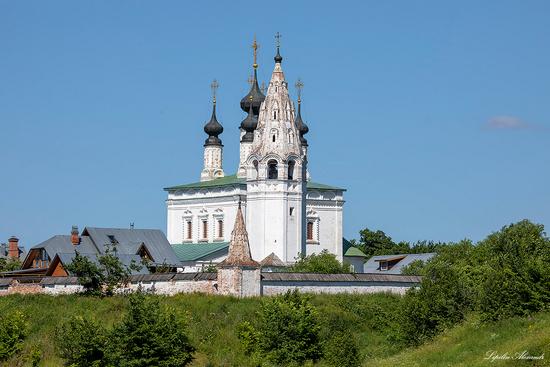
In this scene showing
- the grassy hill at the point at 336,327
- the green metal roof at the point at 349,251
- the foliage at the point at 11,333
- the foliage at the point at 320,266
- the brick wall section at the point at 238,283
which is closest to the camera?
the grassy hill at the point at 336,327

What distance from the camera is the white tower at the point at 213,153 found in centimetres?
7131

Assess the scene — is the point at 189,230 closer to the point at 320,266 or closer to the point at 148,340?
the point at 320,266

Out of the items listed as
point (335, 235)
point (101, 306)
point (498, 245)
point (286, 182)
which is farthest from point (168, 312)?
point (335, 235)

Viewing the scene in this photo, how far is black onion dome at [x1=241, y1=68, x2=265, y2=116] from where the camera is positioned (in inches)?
2672

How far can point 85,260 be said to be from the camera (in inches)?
1563

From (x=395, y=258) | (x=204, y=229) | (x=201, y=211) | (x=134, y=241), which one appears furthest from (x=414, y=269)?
(x=201, y=211)

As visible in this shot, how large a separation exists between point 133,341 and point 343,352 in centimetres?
562

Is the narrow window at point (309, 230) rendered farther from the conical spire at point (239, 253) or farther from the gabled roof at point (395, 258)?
the conical spire at point (239, 253)

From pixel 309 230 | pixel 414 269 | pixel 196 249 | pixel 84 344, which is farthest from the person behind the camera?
pixel 196 249

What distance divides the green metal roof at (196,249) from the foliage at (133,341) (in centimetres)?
2700

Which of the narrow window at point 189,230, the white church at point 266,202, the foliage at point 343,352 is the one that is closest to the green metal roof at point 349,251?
the white church at point 266,202

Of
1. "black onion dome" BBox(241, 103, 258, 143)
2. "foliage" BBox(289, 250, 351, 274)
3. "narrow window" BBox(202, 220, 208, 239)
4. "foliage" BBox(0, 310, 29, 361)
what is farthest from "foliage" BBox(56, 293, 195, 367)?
"black onion dome" BBox(241, 103, 258, 143)

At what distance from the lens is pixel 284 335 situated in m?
33.6

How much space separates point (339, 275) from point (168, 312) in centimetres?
915
